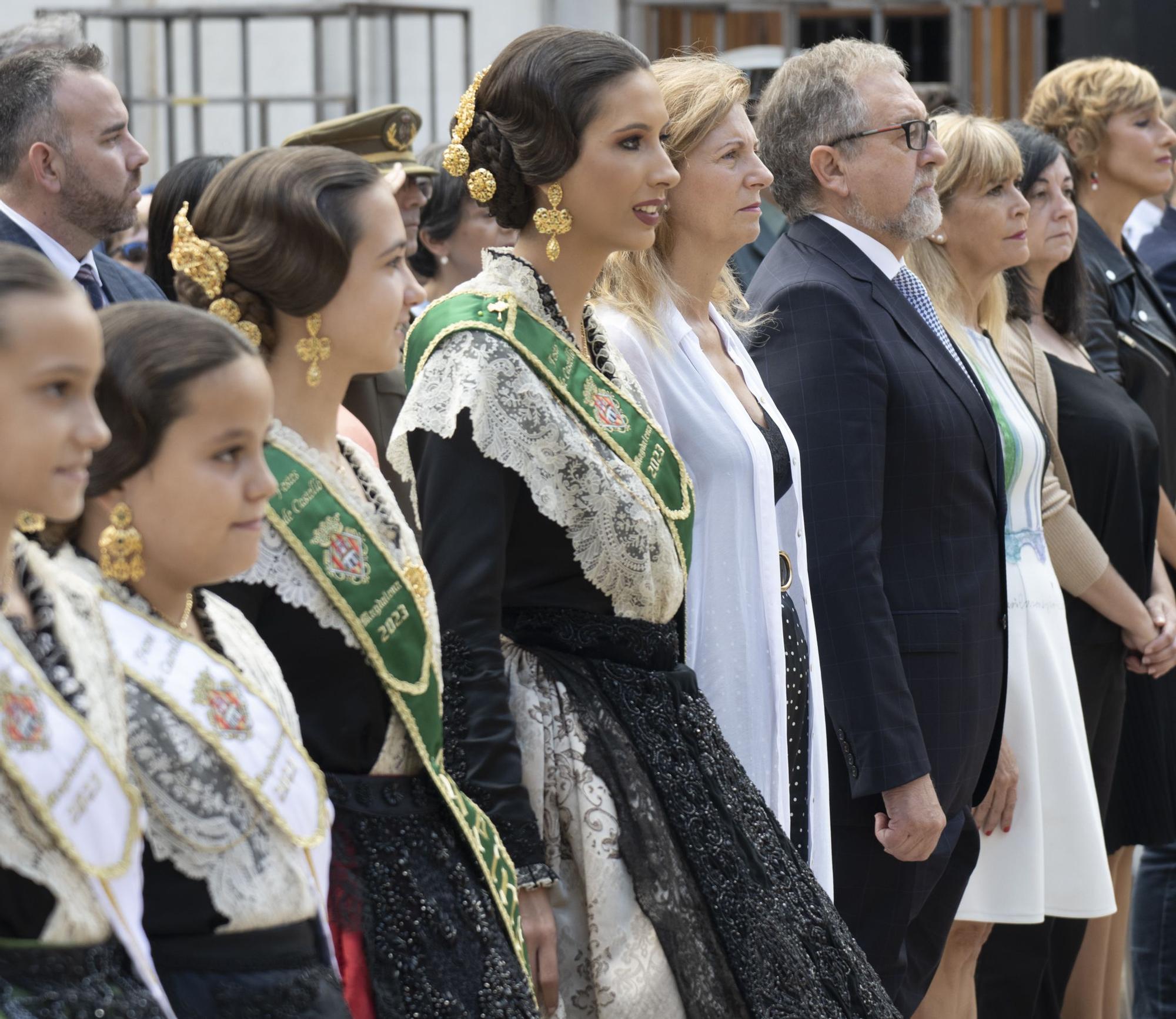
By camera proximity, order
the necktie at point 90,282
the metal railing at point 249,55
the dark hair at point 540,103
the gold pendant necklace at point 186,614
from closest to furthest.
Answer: the gold pendant necklace at point 186,614 < the dark hair at point 540,103 < the necktie at point 90,282 < the metal railing at point 249,55

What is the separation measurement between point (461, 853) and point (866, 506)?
48.0 inches

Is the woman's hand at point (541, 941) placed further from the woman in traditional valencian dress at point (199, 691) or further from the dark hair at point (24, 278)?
the dark hair at point (24, 278)

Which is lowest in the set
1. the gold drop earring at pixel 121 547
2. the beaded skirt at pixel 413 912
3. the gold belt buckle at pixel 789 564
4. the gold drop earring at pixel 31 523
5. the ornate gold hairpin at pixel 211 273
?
the beaded skirt at pixel 413 912

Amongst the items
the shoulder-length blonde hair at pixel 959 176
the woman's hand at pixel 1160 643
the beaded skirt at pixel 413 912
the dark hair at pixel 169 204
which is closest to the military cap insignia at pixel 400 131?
the dark hair at pixel 169 204

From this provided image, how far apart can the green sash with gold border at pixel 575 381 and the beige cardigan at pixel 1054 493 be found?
1.63m

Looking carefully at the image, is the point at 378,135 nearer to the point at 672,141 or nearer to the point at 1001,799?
the point at 672,141

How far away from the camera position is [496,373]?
2.50 metres

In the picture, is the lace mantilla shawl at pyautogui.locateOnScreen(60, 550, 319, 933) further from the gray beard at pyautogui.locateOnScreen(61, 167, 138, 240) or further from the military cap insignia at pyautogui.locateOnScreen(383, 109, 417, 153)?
the military cap insignia at pyautogui.locateOnScreen(383, 109, 417, 153)

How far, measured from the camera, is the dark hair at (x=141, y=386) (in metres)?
1.83

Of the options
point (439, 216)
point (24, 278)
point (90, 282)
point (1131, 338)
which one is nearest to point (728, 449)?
A: point (90, 282)

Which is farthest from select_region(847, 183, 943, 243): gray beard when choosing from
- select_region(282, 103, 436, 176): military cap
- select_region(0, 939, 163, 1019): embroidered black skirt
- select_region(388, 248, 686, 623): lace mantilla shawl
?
select_region(0, 939, 163, 1019): embroidered black skirt

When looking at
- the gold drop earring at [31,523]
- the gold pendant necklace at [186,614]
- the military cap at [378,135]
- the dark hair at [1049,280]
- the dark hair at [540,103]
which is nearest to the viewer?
the gold drop earring at [31,523]

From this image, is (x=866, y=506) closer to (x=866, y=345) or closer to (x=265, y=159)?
(x=866, y=345)

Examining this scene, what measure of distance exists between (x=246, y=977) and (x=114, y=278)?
6.42 feet
